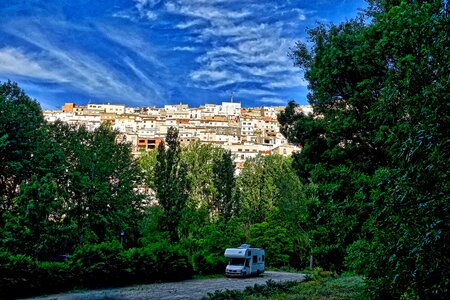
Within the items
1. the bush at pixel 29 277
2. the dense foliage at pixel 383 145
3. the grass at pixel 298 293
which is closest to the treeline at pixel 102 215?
the bush at pixel 29 277

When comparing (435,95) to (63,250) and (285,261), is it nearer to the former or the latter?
(63,250)

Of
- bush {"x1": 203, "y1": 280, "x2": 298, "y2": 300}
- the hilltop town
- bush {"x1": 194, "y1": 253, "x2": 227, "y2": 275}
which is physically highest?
the hilltop town

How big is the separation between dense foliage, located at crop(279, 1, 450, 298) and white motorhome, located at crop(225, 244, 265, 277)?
13.7 meters

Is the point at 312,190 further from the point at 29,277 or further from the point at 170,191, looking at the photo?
the point at 170,191

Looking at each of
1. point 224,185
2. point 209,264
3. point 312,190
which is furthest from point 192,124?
point 312,190

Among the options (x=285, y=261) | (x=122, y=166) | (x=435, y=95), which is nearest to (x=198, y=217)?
(x=122, y=166)

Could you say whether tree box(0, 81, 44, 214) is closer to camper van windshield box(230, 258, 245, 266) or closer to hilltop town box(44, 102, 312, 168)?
camper van windshield box(230, 258, 245, 266)

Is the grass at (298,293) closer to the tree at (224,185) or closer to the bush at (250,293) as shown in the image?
the bush at (250,293)

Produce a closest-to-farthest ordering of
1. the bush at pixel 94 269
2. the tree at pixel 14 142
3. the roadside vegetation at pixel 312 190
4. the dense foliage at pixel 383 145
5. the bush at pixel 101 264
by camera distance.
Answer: the dense foliage at pixel 383 145, the roadside vegetation at pixel 312 190, the bush at pixel 94 269, the bush at pixel 101 264, the tree at pixel 14 142

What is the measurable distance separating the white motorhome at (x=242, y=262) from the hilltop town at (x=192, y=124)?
5761cm

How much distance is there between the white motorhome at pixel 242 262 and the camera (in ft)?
101

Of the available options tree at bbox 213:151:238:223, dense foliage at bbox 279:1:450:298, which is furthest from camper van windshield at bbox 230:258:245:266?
dense foliage at bbox 279:1:450:298

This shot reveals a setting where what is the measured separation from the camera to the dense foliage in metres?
4.02

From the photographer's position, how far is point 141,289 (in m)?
21.3
